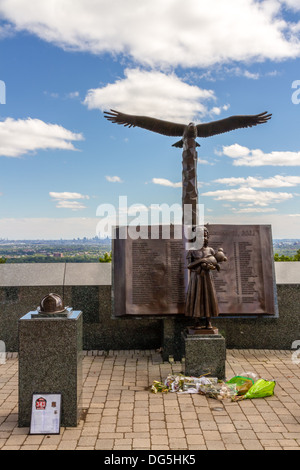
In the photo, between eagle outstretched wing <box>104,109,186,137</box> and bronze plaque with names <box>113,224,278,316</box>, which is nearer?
bronze plaque with names <box>113,224,278,316</box>

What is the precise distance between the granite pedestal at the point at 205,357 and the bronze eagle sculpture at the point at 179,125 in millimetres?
4315

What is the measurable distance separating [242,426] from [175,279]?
9.11 ft

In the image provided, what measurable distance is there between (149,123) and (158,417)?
5.97m

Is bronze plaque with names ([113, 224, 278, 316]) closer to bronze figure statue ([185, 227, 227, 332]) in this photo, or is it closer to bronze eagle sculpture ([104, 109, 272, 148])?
bronze figure statue ([185, 227, 227, 332])

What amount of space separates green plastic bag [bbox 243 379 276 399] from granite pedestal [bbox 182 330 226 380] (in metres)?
0.67

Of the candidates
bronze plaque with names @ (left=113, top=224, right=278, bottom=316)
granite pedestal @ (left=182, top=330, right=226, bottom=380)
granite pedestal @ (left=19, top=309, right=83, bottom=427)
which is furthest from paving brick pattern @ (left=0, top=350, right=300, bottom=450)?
bronze plaque with names @ (left=113, top=224, right=278, bottom=316)

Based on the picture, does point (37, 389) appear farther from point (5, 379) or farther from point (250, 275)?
point (250, 275)

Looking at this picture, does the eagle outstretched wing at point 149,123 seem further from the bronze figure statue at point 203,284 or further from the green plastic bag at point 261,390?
the green plastic bag at point 261,390

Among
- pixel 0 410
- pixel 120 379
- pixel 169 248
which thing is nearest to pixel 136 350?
pixel 120 379

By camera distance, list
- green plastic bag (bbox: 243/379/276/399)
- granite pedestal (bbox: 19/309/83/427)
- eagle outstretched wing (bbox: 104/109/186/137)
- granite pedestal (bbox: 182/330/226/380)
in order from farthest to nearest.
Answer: eagle outstretched wing (bbox: 104/109/186/137) → granite pedestal (bbox: 182/330/226/380) → green plastic bag (bbox: 243/379/276/399) → granite pedestal (bbox: 19/309/83/427)

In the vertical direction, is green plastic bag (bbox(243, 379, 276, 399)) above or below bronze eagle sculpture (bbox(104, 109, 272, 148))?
below

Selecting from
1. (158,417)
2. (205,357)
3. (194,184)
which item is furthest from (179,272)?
(158,417)

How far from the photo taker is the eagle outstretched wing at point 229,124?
8.70 m

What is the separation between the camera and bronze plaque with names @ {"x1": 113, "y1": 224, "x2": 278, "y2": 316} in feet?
22.6
